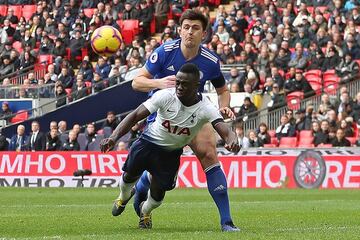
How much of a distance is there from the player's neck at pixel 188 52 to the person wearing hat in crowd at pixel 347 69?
57.7ft

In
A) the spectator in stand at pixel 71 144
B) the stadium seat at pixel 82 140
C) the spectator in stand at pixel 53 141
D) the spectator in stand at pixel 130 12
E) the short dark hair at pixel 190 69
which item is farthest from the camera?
the spectator in stand at pixel 130 12

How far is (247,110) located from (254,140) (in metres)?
2.05

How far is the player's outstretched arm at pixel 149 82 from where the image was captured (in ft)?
38.0

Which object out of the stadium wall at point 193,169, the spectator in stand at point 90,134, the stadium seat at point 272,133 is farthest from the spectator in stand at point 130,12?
the stadium wall at point 193,169

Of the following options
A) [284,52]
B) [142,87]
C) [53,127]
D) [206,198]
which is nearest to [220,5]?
[284,52]

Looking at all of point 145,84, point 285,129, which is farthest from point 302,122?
point 145,84

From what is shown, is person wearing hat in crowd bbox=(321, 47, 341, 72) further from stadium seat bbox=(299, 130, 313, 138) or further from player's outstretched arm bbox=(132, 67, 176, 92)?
player's outstretched arm bbox=(132, 67, 176, 92)

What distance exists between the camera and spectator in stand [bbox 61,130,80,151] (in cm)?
2883

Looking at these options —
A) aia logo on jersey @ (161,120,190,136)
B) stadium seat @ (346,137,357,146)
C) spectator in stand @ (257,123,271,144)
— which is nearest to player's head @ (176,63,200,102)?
aia logo on jersey @ (161,120,190,136)

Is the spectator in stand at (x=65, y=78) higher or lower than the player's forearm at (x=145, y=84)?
lower

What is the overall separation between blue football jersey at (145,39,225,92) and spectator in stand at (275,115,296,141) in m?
16.2

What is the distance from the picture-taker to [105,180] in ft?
88.1

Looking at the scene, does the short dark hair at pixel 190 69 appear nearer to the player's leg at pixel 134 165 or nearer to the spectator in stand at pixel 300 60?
the player's leg at pixel 134 165

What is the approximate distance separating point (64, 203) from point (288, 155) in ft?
25.6
